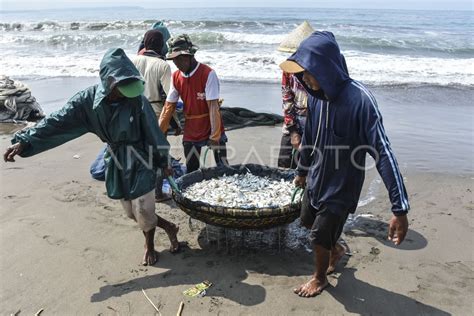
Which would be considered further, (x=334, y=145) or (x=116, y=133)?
(x=116, y=133)

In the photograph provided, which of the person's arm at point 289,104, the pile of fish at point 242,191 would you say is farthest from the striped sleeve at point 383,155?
the person's arm at point 289,104

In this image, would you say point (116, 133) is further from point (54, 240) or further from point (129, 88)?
point (54, 240)

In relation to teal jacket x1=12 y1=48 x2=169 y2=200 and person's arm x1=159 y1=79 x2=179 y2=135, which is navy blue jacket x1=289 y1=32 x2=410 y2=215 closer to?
teal jacket x1=12 y1=48 x2=169 y2=200

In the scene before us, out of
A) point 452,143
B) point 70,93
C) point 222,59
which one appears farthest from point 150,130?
point 222,59

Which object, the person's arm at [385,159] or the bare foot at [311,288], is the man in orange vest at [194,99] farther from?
the person's arm at [385,159]

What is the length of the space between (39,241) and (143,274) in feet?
3.99

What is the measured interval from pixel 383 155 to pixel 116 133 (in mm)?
2066

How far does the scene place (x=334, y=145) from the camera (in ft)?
9.45

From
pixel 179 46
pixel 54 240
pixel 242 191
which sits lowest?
pixel 54 240

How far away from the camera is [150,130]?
3.59 m

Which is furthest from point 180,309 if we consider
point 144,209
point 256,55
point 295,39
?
point 256,55

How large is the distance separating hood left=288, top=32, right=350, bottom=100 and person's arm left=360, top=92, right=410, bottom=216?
0.79ft

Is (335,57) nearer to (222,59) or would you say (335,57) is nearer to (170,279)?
(170,279)

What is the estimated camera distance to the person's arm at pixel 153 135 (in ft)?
11.7
